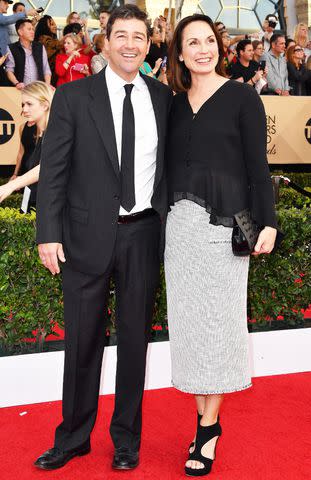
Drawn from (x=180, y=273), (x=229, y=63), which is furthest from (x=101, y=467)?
(x=229, y=63)

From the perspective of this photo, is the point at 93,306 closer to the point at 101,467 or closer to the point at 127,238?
the point at 127,238

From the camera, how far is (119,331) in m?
3.27

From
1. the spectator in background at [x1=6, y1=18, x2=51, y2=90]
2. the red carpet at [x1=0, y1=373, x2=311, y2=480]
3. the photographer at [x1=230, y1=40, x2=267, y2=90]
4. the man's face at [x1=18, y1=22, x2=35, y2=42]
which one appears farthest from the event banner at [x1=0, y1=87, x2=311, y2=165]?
the red carpet at [x1=0, y1=373, x2=311, y2=480]

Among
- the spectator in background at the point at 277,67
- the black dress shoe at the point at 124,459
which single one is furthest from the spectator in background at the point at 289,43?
the black dress shoe at the point at 124,459

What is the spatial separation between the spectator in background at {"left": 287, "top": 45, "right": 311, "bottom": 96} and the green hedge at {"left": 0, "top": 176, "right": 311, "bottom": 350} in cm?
720

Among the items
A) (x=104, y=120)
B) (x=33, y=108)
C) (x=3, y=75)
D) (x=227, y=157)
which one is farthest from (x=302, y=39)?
(x=104, y=120)

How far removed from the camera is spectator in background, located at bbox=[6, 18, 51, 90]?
9.07 m

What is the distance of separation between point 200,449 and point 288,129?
30.3 ft

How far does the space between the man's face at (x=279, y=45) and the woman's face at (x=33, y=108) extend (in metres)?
7.64

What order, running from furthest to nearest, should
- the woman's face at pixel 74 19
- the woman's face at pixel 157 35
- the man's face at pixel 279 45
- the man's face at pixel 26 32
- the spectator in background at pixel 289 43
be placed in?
the spectator in background at pixel 289 43, the man's face at pixel 279 45, the woman's face at pixel 74 19, the woman's face at pixel 157 35, the man's face at pixel 26 32

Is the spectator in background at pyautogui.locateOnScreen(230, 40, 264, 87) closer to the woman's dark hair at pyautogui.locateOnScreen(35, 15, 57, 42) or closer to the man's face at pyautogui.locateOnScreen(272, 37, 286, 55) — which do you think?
the man's face at pyautogui.locateOnScreen(272, 37, 286, 55)

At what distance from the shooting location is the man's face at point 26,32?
8.91m

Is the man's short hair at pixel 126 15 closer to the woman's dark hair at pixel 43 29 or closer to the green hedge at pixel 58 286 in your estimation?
the green hedge at pixel 58 286

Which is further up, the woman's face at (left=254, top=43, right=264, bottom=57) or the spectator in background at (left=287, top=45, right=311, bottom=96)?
the woman's face at (left=254, top=43, right=264, bottom=57)
